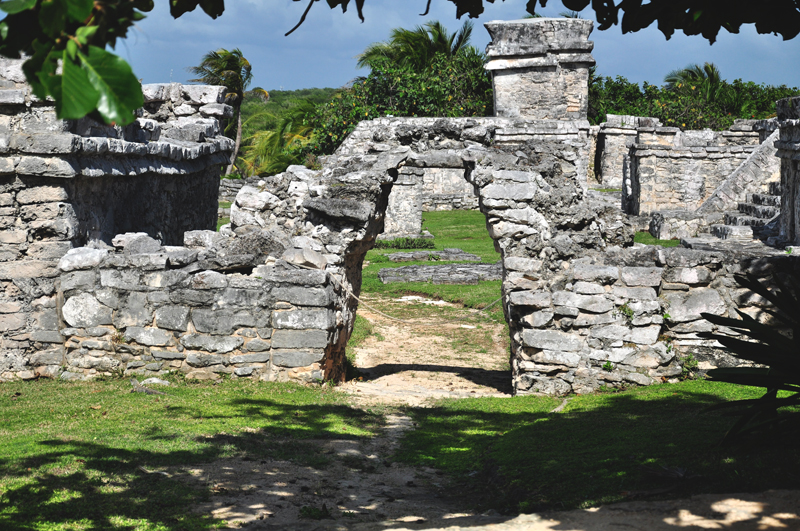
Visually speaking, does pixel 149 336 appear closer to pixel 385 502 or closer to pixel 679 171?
pixel 385 502

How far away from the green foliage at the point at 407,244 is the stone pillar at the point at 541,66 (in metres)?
3.94

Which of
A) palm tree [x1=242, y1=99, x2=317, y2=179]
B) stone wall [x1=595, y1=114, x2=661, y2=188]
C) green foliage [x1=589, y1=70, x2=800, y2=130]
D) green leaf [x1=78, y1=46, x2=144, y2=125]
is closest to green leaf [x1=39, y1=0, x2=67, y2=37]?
green leaf [x1=78, y1=46, x2=144, y2=125]

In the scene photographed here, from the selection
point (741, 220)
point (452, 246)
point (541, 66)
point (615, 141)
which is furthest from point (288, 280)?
point (615, 141)

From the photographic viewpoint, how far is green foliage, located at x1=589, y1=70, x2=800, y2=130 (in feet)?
86.3

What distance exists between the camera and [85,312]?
7.04 metres

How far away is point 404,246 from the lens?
61.5ft

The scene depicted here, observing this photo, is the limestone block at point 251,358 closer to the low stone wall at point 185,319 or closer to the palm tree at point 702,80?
the low stone wall at point 185,319

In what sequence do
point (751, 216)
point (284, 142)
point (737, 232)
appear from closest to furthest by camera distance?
point (737, 232)
point (751, 216)
point (284, 142)

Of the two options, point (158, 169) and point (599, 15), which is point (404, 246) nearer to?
point (158, 169)

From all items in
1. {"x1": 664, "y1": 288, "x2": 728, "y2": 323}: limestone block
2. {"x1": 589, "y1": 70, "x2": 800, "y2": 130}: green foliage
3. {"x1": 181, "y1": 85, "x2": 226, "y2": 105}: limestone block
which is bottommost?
{"x1": 664, "y1": 288, "x2": 728, "y2": 323}: limestone block

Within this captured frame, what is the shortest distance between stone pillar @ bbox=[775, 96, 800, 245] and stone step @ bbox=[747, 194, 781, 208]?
6.43ft

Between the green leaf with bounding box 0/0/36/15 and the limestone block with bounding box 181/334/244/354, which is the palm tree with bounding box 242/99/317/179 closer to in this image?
the limestone block with bounding box 181/334/244/354

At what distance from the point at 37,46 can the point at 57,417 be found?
15.2ft

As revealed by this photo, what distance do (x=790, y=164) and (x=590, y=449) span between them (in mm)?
11747
